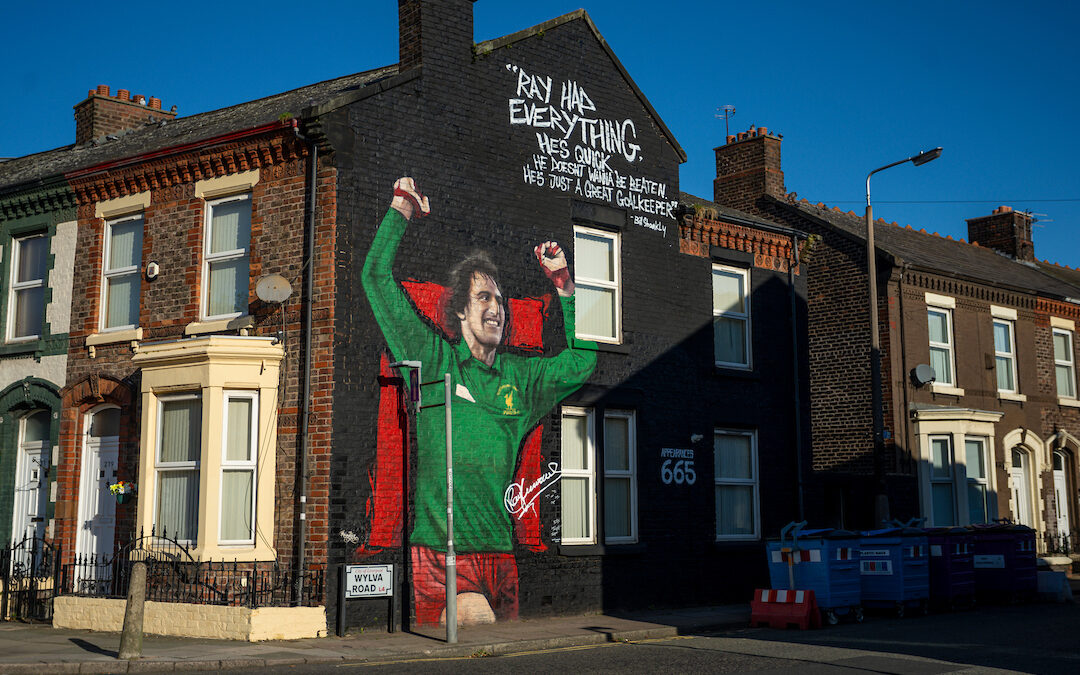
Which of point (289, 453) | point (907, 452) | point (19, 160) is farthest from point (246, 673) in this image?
point (907, 452)

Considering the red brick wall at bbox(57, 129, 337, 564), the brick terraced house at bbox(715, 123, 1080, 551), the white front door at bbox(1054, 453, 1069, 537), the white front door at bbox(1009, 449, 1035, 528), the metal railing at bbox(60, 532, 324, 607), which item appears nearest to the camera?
the metal railing at bbox(60, 532, 324, 607)

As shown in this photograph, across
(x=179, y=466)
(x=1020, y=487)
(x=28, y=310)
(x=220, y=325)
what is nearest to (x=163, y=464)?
(x=179, y=466)

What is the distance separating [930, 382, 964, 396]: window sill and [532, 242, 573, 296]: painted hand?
13.1 m

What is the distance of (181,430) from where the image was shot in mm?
16062

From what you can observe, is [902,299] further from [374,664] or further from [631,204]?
[374,664]

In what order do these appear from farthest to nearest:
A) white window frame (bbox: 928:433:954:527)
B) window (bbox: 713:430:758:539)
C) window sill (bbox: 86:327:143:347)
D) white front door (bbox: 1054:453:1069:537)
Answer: white front door (bbox: 1054:453:1069:537), white window frame (bbox: 928:433:954:527), window (bbox: 713:430:758:539), window sill (bbox: 86:327:143:347)

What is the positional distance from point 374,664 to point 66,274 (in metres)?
9.98

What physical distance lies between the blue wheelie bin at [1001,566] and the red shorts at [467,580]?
9.45 meters

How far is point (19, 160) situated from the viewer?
2406cm

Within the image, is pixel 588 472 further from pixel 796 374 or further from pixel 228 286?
pixel 228 286

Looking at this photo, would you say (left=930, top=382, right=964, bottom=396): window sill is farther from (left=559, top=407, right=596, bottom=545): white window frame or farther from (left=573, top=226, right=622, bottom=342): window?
(left=559, top=407, right=596, bottom=545): white window frame

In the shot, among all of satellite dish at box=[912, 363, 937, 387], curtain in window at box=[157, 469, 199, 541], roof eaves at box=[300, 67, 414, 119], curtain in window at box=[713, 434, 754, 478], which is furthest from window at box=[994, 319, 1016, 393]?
curtain in window at box=[157, 469, 199, 541]

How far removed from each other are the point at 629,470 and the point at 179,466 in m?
7.66

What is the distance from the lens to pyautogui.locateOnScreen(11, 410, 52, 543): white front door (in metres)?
18.3
